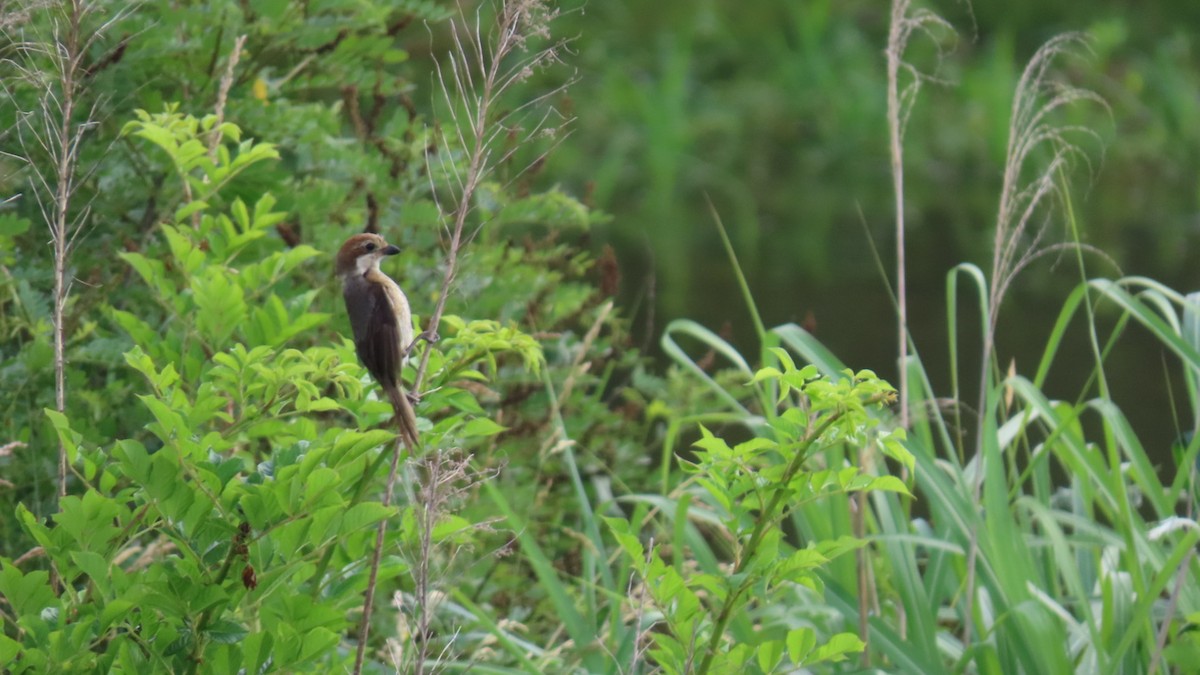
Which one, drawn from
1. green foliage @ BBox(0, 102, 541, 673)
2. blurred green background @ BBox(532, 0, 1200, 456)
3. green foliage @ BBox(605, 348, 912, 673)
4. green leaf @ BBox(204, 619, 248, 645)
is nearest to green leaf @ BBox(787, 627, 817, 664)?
green foliage @ BBox(605, 348, 912, 673)

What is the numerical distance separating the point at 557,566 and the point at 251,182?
5.26ft

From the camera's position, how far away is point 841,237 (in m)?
11.7

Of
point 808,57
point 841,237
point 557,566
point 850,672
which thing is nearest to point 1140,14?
point 808,57

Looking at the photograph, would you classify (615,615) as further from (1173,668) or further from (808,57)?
(808,57)

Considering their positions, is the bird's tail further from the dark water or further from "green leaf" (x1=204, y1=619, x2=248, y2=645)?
the dark water

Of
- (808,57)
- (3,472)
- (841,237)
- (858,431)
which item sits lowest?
(841,237)

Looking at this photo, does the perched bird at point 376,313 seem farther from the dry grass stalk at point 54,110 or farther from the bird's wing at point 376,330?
the dry grass stalk at point 54,110

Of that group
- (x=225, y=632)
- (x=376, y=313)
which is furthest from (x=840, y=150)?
(x=225, y=632)

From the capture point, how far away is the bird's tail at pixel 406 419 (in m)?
2.25

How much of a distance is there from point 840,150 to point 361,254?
10825 millimetres

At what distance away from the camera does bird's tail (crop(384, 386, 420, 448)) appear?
7.38ft

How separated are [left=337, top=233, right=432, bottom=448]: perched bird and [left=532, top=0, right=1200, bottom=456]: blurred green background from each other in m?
5.86

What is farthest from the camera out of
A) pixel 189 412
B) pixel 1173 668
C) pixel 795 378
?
pixel 1173 668

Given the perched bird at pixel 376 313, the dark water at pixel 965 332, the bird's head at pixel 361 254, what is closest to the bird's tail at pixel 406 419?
the perched bird at pixel 376 313
